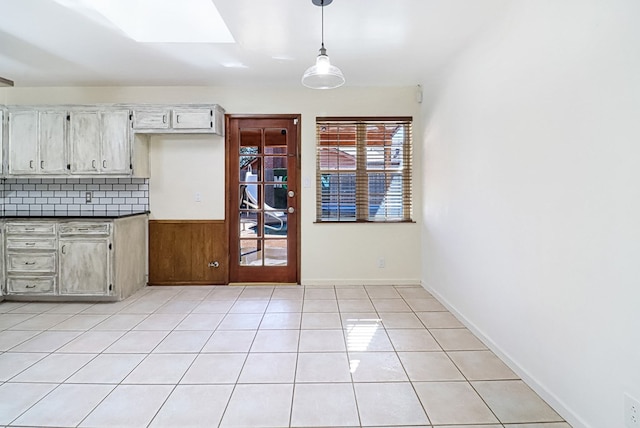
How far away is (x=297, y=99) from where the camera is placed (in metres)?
4.27

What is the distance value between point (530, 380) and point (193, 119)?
12.6ft

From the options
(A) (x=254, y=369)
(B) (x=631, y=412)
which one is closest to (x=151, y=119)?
(A) (x=254, y=369)

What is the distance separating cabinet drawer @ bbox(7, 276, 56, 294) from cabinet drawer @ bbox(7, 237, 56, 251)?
322 mm

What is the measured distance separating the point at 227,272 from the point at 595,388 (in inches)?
143

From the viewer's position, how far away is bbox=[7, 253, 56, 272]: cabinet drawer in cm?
367

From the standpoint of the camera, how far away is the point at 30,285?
3.68m

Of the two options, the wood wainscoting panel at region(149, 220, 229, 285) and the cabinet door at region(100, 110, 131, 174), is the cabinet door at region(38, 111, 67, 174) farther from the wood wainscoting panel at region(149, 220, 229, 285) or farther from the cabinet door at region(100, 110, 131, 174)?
the wood wainscoting panel at region(149, 220, 229, 285)

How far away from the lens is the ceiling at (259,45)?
8.15 feet

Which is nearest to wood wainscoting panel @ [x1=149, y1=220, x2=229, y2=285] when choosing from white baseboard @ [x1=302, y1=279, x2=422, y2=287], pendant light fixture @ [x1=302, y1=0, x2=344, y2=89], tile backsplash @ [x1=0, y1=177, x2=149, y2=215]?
tile backsplash @ [x1=0, y1=177, x2=149, y2=215]

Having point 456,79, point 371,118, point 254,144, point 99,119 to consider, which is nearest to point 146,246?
point 99,119

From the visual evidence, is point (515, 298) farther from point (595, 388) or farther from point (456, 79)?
point (456, 79)

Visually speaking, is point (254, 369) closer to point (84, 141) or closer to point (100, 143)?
point (100, 143)

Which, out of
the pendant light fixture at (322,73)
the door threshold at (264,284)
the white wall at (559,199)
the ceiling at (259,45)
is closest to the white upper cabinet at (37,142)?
the ceiling at (259,45)

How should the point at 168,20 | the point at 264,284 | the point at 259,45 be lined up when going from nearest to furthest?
the point at 168,20 < the point at 259,45 < the point at 264,284
